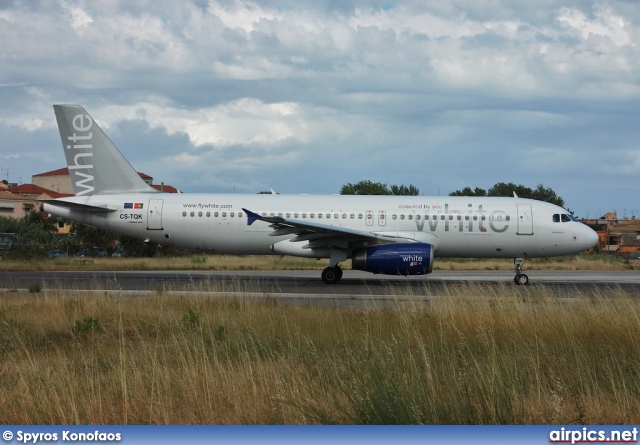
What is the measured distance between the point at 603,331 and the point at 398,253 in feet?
36.6

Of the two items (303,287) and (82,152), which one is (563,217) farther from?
(82,152)

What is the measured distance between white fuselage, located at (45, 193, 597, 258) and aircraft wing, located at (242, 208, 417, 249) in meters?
0.99

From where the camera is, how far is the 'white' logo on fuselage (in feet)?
85.2

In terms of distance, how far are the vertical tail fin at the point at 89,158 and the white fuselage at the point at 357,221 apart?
0.69m

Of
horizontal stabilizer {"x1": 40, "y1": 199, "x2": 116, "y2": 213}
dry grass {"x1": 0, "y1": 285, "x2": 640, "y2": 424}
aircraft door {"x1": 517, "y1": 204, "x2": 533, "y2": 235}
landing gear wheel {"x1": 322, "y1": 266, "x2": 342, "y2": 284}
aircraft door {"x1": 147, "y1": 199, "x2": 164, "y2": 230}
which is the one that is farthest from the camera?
aircraft door {"x1": 147, "y1": 199, "x2": 164, "y2": 230}

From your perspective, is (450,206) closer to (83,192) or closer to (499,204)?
(499,204)

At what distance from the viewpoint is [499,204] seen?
25.0m

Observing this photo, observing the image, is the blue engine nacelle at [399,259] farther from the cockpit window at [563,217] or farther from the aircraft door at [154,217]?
the aircraft door at [154,217]

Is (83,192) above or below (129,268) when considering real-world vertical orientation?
above

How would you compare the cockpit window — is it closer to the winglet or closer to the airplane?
the airplane

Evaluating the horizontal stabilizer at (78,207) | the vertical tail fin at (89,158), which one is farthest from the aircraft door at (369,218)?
the horizontal stabilizer at (78,207)

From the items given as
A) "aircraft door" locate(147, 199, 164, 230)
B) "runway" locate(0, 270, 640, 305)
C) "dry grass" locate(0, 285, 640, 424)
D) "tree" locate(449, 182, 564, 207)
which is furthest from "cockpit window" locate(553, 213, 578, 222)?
"tree" locate(449, 182, 564, 207)

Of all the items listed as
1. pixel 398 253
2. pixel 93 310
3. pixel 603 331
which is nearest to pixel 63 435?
pixel 603 331

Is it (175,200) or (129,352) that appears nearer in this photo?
(129,352)
